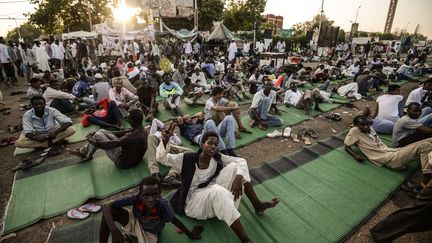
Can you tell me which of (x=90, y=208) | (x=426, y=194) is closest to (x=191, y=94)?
(x=90, y=208)

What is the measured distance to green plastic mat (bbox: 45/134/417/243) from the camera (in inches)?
109

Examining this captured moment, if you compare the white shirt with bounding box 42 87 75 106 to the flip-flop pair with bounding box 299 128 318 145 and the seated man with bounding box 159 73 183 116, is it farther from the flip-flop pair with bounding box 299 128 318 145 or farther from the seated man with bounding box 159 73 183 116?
the flip-flop pair with bounding box 299 128 318 145

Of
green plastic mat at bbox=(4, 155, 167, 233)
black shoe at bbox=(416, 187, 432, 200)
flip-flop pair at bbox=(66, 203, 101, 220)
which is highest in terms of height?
black shoe at bbox=(416, 187, 432, 200)

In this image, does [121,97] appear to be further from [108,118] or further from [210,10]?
[210,10]

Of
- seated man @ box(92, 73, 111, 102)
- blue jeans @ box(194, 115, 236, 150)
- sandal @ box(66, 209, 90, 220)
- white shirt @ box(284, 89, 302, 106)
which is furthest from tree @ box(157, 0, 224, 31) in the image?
sandal @ box(66, 209, 90, 220)

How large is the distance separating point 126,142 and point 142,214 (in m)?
1.74

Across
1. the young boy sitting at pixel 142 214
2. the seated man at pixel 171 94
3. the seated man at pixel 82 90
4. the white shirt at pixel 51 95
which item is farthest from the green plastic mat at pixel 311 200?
the seated man at pixel 82 90

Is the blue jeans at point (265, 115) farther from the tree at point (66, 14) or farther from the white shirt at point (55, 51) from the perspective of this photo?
the tree at point (66, 14)

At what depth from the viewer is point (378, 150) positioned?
4293 mm

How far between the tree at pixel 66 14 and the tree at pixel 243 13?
58.3ft

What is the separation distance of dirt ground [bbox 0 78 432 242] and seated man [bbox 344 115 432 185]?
45 cm

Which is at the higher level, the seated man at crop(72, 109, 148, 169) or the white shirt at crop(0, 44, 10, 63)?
the white shirt at crop(0, 44, 10, 63)

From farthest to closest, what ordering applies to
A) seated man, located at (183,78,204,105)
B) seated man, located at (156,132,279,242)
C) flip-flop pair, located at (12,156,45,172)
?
seated man, located at (183,78,204,105) < flip-flop pair, located at (12,156,45,172) < seated man, located at (156,132,279,242)

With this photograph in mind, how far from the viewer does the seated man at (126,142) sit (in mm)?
3617
